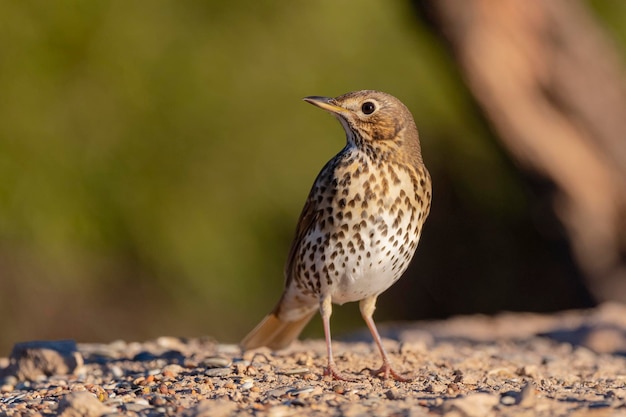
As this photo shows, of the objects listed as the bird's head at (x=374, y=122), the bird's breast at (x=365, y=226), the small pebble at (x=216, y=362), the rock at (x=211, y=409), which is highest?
the bird's head at (x=374, y=122)

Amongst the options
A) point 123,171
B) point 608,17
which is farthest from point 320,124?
point 608,17

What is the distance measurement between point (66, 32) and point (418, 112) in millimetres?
4123

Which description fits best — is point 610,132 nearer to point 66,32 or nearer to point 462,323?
point 462,323

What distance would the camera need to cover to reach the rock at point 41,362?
5.95 meters

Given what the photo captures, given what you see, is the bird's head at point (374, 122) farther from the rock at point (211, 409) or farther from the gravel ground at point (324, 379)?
the rock at point (211, 409)

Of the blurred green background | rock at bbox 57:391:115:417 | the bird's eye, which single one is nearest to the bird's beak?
the bird's eye

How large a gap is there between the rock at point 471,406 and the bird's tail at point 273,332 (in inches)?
92.5

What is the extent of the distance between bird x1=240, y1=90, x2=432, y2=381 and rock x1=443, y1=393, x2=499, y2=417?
1210 millimetres

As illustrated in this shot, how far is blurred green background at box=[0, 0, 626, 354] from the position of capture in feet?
37.8

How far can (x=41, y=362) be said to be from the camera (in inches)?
235

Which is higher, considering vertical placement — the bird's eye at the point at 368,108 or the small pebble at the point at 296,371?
the bird's eye at the point at 368,108

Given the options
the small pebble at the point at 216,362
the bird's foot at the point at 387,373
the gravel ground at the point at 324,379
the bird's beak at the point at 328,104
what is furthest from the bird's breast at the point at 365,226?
the small pebble at the point at 216,362

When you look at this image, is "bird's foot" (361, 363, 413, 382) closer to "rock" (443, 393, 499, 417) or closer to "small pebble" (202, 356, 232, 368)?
"small pebble" (202, 356, 232, 368)

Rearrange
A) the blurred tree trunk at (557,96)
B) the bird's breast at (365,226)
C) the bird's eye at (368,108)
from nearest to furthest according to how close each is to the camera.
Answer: the bird's breast at (365,226)
the bird's eye at (368,108)
the blurred tree trunk at (557,96)
